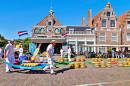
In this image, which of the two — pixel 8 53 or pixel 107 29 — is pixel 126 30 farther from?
pixel 8 53

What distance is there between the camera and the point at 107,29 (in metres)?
26.8

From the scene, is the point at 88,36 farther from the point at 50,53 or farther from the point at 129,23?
the point at 50,53

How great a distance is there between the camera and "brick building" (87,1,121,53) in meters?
26.7

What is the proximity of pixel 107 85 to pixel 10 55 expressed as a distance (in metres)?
5.78

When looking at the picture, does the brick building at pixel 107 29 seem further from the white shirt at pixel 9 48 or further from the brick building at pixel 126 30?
the white shirt at pixel 9 48

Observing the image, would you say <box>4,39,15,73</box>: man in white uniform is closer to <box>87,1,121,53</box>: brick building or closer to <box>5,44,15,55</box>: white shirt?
<box>5,44,15,55</box>: white shirt

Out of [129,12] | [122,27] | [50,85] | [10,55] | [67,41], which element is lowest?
[50,85]

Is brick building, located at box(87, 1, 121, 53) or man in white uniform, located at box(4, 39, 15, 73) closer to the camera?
man in white uniform, located at box(4, 39, 15, 73)

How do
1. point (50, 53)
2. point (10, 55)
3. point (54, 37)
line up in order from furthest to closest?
point (54, 37), point (10, 55), point (50, 53)

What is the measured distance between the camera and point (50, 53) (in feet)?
22.9

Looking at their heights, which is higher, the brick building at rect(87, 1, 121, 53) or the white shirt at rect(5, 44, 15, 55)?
the brick building at rect(87, 1, 121, 53)

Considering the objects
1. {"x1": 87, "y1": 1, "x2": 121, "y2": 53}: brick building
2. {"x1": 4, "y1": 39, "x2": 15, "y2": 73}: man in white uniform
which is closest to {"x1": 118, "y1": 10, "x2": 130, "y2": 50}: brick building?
{"x1": 87, "y1": 1, "x2": 121, "y2": 53}: brick building

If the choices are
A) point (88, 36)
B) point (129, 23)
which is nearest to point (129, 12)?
point (129, 23)

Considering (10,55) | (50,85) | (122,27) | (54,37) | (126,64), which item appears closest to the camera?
(50,85)
